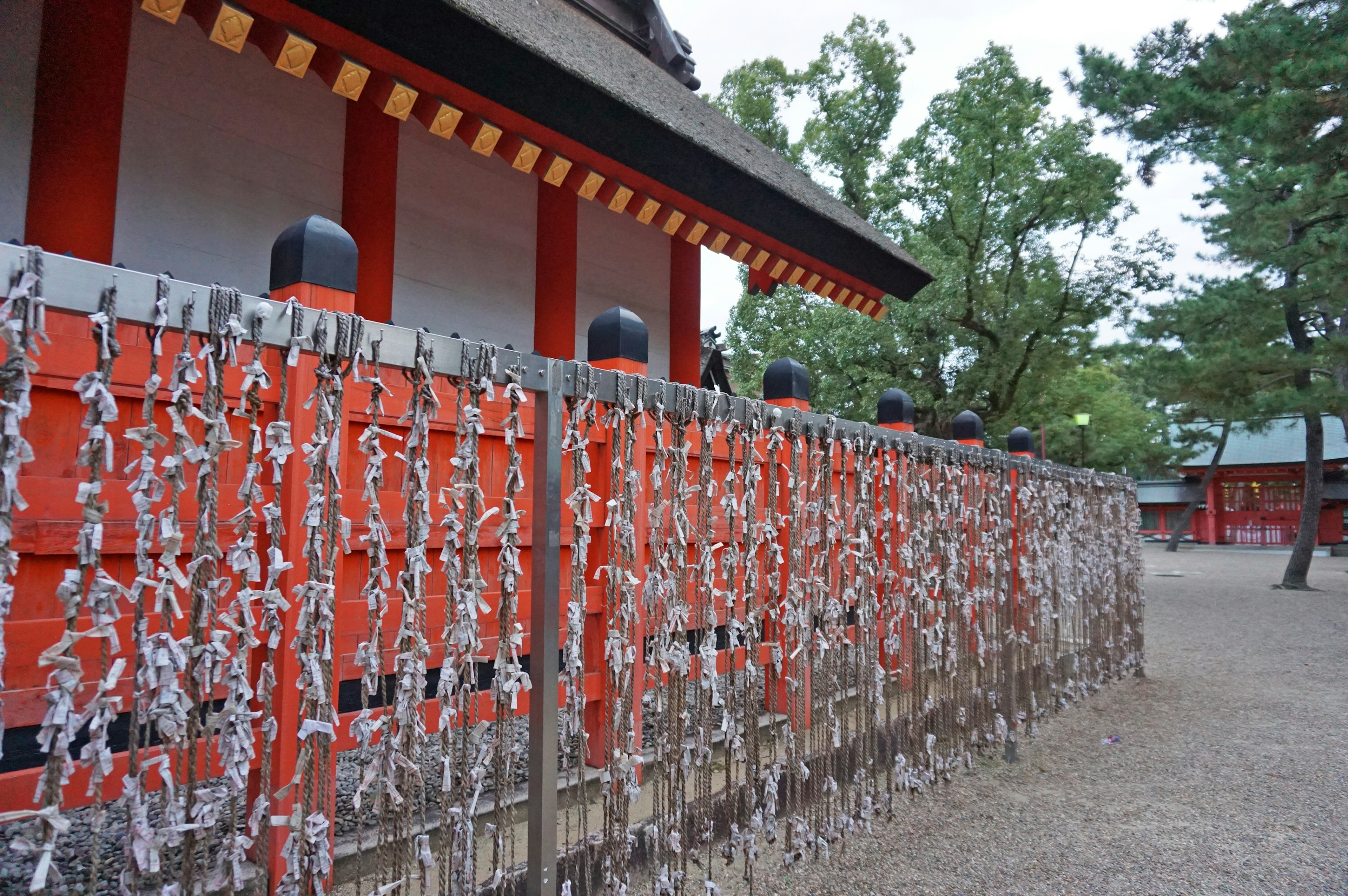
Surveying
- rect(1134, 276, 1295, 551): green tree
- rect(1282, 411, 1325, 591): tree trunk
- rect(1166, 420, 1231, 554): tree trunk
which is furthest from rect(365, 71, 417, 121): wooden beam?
rect(1166, 420, 1231, 554): tree trunk

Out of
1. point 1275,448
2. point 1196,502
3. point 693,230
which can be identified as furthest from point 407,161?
point 1275,448

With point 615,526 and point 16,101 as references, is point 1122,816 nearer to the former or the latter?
point 615,526

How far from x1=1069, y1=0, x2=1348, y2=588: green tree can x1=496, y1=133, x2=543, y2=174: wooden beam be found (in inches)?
343

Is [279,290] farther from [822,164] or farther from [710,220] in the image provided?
[822,164]

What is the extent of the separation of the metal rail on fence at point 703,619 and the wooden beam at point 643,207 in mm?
1293

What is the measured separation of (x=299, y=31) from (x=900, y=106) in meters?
19.8

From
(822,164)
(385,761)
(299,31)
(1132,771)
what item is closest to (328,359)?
(385,761)

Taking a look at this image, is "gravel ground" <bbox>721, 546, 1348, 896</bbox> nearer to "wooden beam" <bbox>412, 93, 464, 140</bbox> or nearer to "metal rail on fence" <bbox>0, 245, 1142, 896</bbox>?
"metal rail on fence" <bbox>0, 245, 1142, 896</bbox>

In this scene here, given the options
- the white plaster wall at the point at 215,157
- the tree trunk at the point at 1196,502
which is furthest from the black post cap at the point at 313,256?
the tree trunk at the point at 1196,502

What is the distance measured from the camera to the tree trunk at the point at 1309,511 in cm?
1217

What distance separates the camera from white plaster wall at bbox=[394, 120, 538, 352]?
13.4 ft

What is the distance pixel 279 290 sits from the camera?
1.75 meters

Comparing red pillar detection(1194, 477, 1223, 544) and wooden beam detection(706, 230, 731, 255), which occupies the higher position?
wooden beam detection(706, 230, 731, 255)

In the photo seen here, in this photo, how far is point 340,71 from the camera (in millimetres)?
2609
